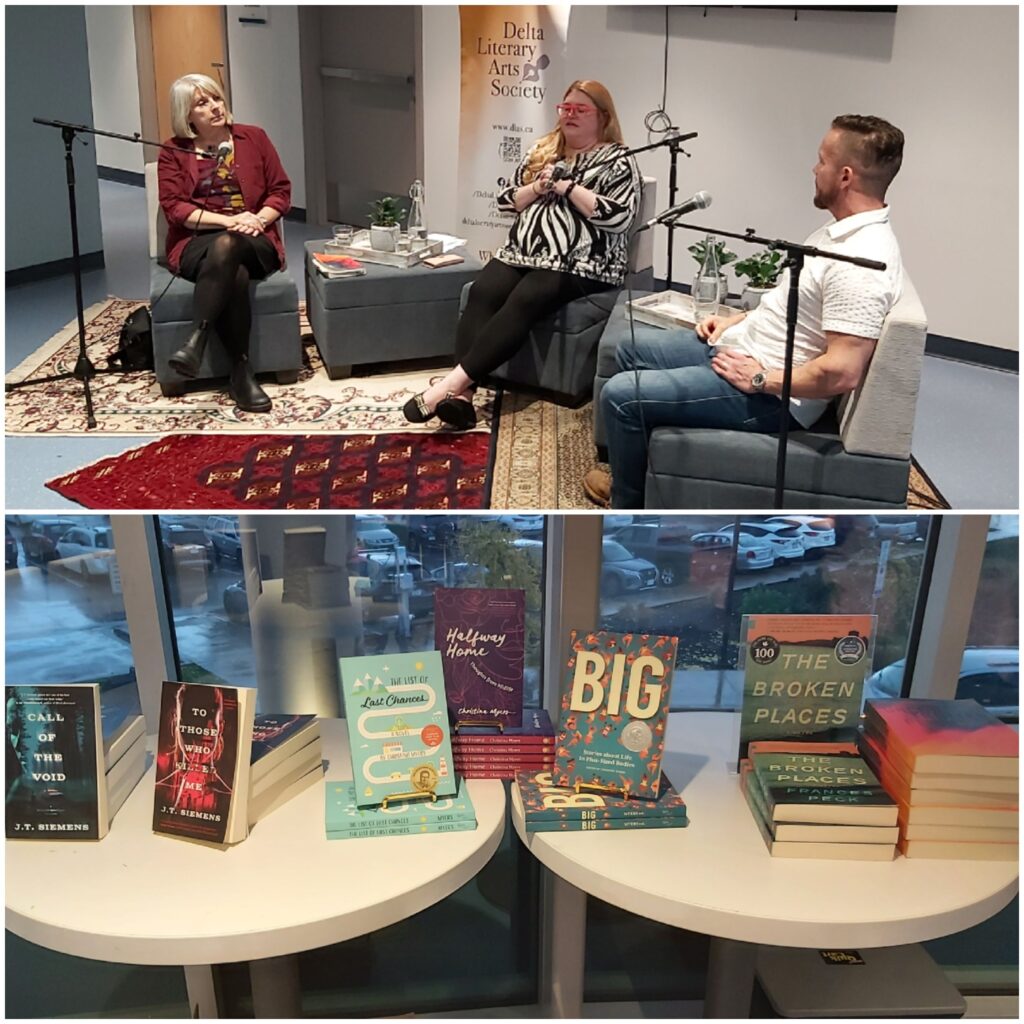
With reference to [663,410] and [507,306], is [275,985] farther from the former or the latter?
[507,306]

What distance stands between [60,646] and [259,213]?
82.8 inches

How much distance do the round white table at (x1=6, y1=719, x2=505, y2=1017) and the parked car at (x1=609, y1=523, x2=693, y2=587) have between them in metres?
0.41

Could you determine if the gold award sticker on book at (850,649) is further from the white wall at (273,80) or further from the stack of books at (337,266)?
the white wall at (273,80)

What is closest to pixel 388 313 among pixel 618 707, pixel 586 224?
pixel 586 224

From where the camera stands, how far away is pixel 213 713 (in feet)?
4.55

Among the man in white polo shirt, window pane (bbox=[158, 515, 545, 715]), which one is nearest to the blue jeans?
the man in white polo shirt

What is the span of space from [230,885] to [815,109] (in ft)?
11.6

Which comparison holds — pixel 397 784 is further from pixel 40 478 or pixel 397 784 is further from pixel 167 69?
pixel 167 69

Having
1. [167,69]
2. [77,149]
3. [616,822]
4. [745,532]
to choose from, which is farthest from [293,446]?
[77,149]

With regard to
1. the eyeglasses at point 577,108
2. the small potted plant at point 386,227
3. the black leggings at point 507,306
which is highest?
the eyeglasses at point 577,108

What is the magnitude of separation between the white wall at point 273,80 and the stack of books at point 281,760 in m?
2.34

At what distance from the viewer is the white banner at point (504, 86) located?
3.87 m

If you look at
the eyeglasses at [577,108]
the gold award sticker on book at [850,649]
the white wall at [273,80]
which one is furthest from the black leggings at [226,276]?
the gold award sticker on book at [850,649]

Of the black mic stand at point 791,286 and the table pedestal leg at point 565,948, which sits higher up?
the black mic stand at point 791,286
